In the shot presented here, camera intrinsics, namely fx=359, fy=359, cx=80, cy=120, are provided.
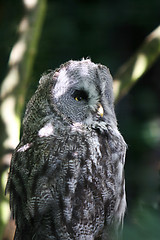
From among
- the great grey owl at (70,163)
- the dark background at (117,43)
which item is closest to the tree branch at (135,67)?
the great grey owl at (70,163)

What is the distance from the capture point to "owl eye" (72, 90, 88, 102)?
Answer: 1.87 meters

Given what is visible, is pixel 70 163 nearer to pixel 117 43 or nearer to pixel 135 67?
pixel 135 67

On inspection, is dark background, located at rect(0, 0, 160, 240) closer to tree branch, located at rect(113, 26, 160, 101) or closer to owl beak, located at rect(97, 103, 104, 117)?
tree branch, located at rect(113, 26, 160, 101)

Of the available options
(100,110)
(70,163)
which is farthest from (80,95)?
(70,163)

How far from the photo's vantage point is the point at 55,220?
165 cm

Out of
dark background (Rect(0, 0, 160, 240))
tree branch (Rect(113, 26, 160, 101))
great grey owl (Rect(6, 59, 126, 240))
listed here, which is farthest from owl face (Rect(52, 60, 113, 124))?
dark background (Rect(0, 0, 160, 240))

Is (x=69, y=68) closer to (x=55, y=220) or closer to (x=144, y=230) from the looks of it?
(x=55, y=220)

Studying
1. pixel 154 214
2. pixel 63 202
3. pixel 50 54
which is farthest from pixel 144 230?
pixel 50 54

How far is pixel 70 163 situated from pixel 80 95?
1.28ft

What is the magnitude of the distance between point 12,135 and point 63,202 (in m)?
0.92

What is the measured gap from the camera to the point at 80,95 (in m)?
1.89

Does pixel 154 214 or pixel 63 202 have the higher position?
pixel 63 202

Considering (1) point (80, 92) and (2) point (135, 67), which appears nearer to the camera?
(1) point (80, 92)

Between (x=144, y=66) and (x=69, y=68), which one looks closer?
(x=69, y=68)
